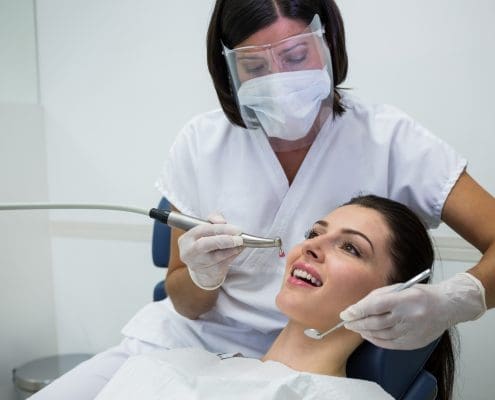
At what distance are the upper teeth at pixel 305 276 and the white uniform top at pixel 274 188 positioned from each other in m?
0.14

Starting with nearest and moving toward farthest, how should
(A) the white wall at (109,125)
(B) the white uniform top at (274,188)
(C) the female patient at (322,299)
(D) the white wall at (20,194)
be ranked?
(C) the female patient at (322,299) → (B) the white uniform top at (274,188) → (A) the white wall at (109,125) → (D) the white wall at (20,194)

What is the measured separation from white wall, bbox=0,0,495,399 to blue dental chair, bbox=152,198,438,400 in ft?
3.23

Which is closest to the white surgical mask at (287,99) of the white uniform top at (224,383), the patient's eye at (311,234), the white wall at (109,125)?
the patient's eye at (311,234)

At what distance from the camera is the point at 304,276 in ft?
3.98

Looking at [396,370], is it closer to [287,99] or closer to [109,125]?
[287,99]

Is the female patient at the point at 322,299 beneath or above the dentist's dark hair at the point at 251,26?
beneath

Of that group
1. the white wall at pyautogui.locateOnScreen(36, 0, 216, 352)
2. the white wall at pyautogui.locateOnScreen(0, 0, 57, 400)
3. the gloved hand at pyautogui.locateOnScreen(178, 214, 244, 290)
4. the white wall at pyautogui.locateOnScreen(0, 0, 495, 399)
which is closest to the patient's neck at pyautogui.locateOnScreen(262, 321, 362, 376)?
the gloved hand at pyautogui.locateOnScreen(178, 214, 244, 290)

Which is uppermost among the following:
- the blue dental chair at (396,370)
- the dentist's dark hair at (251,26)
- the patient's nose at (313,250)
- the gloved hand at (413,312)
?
the dentist's dark hair at (251,26)

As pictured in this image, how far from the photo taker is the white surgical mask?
4.10 feet

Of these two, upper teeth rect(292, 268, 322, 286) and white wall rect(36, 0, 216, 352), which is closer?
upper teeth rect(292, 268, 322, 286)

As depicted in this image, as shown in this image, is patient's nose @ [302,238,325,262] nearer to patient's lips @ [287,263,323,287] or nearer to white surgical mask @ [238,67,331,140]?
patient's lips @ [287,263,323,287]

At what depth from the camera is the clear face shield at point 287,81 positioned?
1234 mm

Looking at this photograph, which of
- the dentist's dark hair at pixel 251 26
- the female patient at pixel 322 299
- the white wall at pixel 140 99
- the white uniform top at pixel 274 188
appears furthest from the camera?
the white wall at pixel 140 99

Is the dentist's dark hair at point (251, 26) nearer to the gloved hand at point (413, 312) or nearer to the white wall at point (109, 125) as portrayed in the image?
the gloved hand at point (413, 312)
